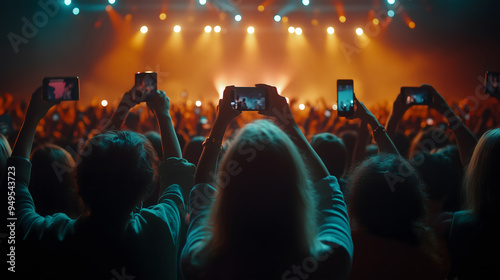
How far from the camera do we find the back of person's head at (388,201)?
4.14ft

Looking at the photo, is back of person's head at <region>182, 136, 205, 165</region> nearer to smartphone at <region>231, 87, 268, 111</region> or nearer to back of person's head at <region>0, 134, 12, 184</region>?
smartphone at <region>231, 87, 268, 111</region>

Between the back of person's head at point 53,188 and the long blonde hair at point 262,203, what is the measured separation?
81cm

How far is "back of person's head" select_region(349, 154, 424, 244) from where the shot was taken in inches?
49.7

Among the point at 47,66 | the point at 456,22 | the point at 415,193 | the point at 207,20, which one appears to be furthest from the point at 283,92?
the point at 415,193

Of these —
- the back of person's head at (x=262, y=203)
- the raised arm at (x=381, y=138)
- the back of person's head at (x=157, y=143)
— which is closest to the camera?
the back of person's head at (x=262, y=203)

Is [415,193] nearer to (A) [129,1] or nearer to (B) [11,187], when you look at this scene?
(B) [11,187]

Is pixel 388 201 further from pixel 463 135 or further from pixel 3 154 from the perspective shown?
pixel 3 154

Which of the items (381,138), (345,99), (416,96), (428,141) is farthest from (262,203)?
(428,141)

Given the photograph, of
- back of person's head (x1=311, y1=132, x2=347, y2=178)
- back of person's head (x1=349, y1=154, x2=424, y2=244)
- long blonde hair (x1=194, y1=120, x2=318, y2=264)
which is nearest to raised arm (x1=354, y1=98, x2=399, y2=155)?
back of person's head (x1=311, y1=132, x2=347, y2=178)

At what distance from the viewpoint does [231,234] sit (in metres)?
0.99

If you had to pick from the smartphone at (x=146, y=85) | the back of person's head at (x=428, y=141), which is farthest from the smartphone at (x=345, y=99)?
the smartphone at (x=146, y=85)

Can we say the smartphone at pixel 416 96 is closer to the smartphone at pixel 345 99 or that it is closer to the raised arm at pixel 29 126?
the smartphone at pixel 345 99

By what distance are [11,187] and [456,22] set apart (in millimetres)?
9911

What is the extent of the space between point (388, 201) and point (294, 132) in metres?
0.41
